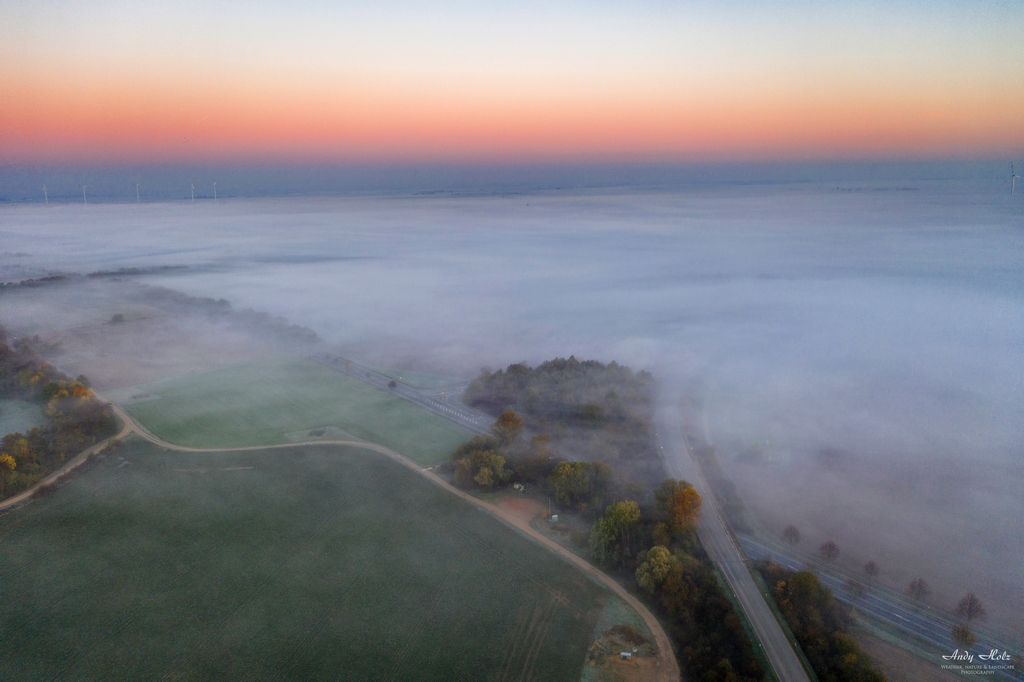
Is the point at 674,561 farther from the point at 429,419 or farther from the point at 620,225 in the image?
the point at 620,225

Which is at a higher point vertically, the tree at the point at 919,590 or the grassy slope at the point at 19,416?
the grassy slope at the point at 19,416

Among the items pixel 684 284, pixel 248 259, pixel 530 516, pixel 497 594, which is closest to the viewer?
pixel 497 594

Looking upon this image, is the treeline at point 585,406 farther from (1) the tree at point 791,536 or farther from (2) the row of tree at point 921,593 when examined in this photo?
(2) the row of tree at point 921,593

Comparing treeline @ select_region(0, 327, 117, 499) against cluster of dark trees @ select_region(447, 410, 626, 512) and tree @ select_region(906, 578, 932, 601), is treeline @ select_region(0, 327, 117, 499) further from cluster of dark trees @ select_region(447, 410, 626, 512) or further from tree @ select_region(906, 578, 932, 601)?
tree @ select_region(906, 578, 932, 601)

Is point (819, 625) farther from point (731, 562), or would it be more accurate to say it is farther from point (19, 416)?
point (19, 416)

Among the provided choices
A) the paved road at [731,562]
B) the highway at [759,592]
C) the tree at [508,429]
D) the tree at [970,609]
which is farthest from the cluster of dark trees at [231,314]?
the tree at [970,609]

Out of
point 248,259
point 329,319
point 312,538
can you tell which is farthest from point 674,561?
point 248,259
